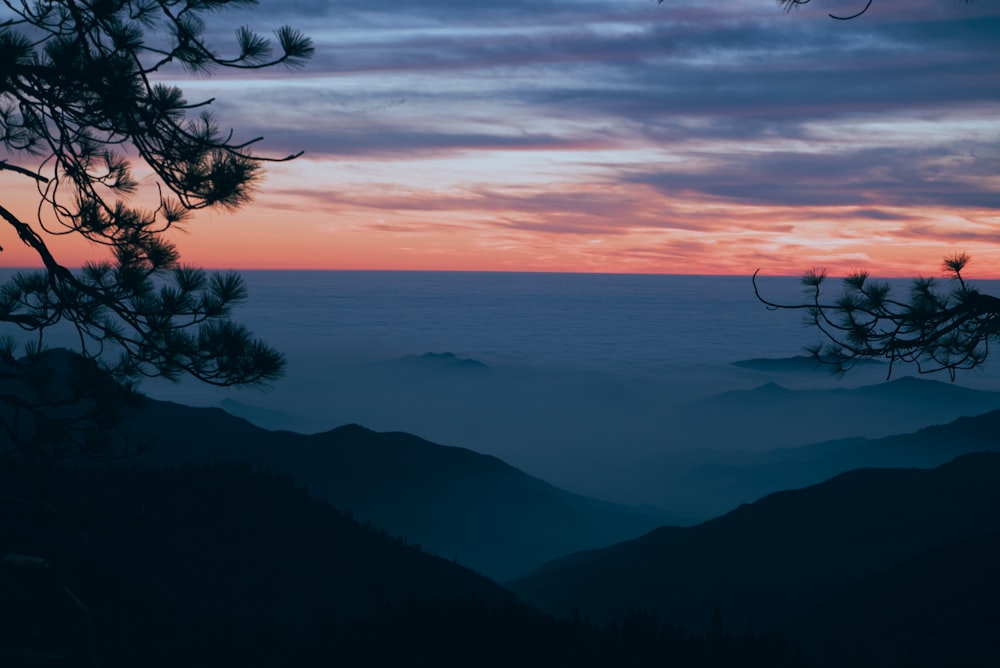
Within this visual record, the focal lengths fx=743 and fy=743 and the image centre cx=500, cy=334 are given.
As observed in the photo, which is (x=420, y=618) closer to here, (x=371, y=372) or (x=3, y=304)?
(x=3, y=304)

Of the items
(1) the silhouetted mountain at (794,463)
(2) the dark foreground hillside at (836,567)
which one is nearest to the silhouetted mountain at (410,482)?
(2) the dark foreground hillside at (836,567)

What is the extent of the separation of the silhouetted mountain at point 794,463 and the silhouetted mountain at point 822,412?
7.40m

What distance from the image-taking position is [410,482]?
98.1 feet

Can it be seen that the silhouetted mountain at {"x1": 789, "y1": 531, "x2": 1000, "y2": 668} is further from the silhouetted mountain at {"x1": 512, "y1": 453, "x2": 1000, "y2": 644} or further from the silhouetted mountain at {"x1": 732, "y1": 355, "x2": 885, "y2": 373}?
the silhouetted mountain at {"x1": 732, "y1": 355, "x2": 885, "y2": 373}

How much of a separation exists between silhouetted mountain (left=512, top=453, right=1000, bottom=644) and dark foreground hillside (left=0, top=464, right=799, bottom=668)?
17.0ft

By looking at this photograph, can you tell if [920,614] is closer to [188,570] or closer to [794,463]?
[188,570]

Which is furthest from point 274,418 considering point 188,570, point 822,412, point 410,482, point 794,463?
point 188,570

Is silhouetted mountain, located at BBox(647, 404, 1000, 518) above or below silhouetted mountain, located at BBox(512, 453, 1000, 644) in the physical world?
below

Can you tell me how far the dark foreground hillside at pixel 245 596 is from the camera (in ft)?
20.0

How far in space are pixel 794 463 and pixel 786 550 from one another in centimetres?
4317

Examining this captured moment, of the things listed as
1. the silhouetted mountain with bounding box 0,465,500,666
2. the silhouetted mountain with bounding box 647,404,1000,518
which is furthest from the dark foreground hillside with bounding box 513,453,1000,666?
the silhouetted mountain with bounding box 647,404,1000,518

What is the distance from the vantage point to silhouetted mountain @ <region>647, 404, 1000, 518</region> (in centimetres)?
3434

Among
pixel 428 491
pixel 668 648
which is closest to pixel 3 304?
pixel 668 648

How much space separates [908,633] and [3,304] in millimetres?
10641
